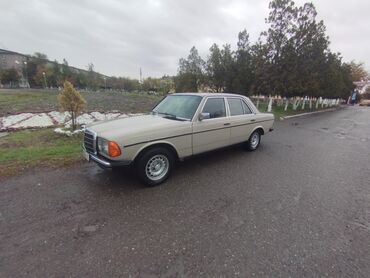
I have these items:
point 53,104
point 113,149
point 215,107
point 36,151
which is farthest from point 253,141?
point 53,104

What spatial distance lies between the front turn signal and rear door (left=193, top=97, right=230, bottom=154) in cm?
158

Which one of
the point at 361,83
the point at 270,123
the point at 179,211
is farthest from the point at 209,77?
the point at 361,83

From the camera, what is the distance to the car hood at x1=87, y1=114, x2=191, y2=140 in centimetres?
339

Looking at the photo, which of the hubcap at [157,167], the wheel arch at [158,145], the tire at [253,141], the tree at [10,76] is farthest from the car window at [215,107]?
the tree at [10,76]

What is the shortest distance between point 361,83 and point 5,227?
353 feet

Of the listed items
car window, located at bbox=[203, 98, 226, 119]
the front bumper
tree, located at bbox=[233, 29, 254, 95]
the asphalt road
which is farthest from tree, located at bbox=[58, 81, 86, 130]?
tree, located at bbox=[233, 29, 254, 95]

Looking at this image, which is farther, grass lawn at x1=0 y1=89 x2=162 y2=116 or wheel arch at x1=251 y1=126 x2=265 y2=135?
grass lawn at x1=0 y1=89 x2=162 y2=116

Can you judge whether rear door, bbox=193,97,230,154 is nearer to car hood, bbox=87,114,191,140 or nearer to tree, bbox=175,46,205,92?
car hood, bbox=87,114,191,140

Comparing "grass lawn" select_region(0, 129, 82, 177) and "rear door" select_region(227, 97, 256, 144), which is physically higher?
"rear door" select_region(227, 97, 256, 144)

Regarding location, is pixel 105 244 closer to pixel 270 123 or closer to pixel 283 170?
pixel 283 170

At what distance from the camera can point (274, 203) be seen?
10.8 feet

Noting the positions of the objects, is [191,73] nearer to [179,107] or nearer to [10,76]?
[179,107]

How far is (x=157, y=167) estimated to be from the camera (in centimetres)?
388

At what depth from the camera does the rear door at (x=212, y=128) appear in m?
4.23
